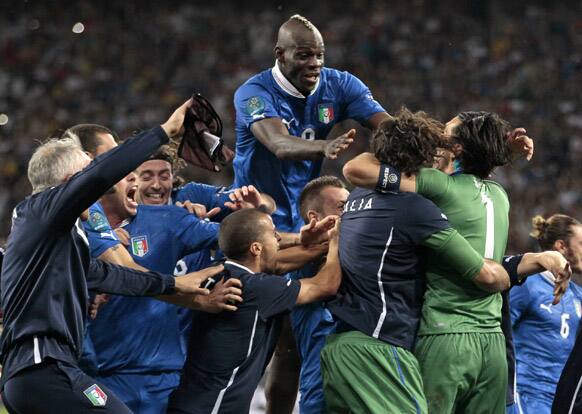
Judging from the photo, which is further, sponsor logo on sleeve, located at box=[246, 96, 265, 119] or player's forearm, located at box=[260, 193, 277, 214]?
sponsor logo on sleeve, located at box=[246, 96, 265, 119]

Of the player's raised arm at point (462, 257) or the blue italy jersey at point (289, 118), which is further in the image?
the blue italy jersey at point (289, 118)

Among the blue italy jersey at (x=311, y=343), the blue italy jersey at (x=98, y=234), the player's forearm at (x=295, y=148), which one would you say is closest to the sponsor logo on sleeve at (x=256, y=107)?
the player's forearm at (x=295, y=148)

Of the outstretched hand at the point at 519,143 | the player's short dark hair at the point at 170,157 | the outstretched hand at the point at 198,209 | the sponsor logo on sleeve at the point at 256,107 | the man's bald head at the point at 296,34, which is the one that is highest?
the man's bald head at the point at 296,34

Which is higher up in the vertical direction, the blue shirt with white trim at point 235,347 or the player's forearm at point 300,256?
the player's forearm at point 300,256

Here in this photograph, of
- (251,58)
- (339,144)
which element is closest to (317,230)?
(339,144)

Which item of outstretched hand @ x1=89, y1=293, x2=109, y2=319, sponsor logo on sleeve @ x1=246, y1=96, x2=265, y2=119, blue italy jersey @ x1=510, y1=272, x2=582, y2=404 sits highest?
sponsor logo on sleeve @ x1=246, y1=96, x2=265, y2=119

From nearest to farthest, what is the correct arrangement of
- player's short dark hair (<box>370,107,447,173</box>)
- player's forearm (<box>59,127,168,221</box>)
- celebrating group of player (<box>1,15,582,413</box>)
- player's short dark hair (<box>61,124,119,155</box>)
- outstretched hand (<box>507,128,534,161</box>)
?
player's forearm (<box>59,127,168,221</box>)
celebrating group of player (<box>1,15,582,413</box>)
player's short dark hair (<box>370,107,447,173</box>)
outstretched hand (<box>507,128,534,161</box>)
player's short dark hair (<box>61,124,119,155</box>)

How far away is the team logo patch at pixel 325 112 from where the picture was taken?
228 inches

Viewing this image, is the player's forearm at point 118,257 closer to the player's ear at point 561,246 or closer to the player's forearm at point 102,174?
the player's forearm at point 102,174

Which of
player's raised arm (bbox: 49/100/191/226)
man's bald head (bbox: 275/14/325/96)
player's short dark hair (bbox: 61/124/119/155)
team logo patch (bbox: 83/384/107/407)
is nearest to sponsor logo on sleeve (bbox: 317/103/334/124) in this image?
man's bald head (bbox: 275/14/325/96)

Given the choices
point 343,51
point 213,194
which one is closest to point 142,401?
point 213,194

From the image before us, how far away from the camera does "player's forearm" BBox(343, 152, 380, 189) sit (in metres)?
4.33

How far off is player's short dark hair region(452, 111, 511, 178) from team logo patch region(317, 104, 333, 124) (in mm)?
1363

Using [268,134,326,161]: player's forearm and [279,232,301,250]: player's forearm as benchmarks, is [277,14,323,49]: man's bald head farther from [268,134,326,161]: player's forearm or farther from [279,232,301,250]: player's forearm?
[279,232,301,250]: player's forearm
